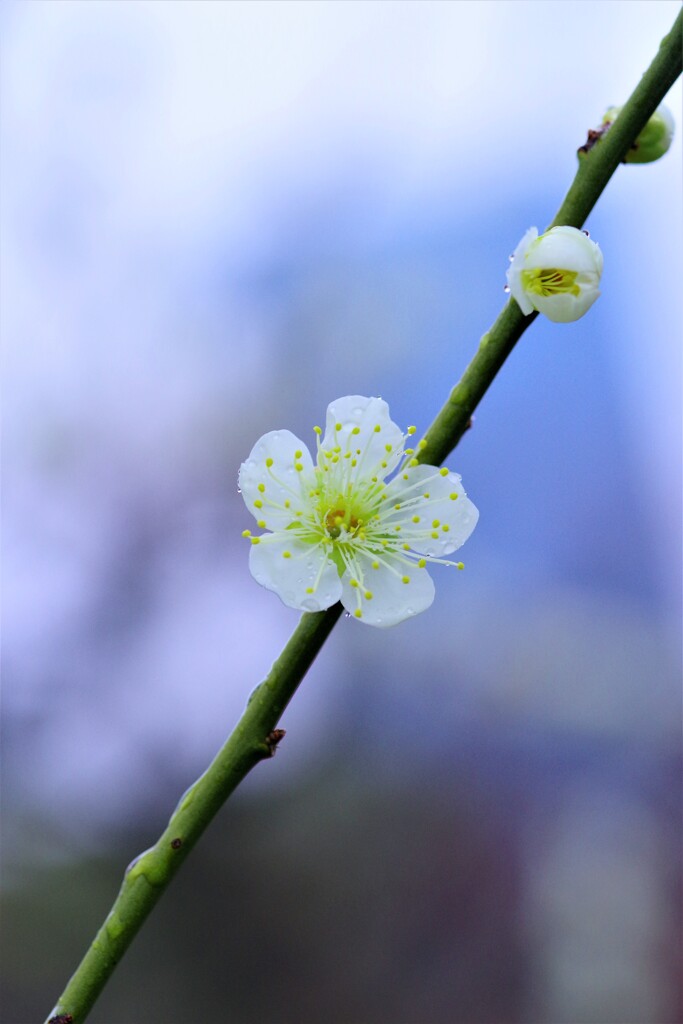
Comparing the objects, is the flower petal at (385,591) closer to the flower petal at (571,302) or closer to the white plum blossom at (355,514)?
the white plum blossom at (355,514)

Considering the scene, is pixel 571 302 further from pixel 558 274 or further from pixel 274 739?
pixel 274 739

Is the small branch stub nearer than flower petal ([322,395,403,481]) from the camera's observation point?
Yes

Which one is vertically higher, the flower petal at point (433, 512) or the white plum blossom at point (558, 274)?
the white plum blossom at point (558, 274)

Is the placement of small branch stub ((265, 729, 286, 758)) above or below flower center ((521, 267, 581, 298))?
below

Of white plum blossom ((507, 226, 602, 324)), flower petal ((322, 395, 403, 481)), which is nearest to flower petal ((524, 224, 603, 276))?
white plum blossom ((507, 226, 602, 324))

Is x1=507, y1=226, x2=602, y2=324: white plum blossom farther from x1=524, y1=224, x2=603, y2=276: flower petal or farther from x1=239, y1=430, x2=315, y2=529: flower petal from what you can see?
x1=239, y1=430, x2=315, y2=529: flower petal

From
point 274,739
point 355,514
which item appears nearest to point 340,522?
point 355,514

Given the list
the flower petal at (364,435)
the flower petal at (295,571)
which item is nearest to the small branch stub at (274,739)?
the flower petal at (295,571)
